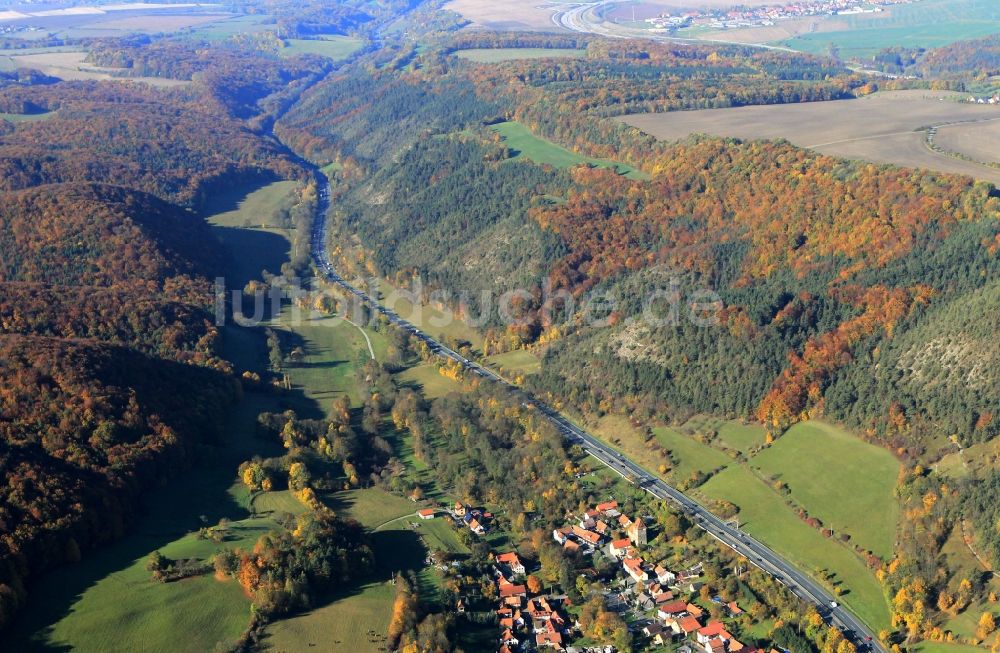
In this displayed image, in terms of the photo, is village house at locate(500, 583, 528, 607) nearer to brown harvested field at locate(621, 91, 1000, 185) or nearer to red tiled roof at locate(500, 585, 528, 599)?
red tiled roof at locate(500, 585, 528, 599)

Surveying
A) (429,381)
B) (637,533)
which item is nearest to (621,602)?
(637,533)

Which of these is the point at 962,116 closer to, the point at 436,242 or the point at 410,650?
the point at 436,242

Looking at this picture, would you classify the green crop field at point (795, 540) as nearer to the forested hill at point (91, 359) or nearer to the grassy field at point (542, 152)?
the forested hill at point (91, 359)

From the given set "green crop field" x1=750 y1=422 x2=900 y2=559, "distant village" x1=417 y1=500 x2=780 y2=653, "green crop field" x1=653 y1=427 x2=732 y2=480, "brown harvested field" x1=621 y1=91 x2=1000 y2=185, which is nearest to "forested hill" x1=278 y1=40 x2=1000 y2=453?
"green crop field" x1=750 y1=422 x2=900 y2=559

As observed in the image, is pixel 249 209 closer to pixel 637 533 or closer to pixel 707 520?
pixel 637 533

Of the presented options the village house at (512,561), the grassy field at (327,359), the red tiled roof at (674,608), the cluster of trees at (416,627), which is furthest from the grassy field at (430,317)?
the red tiled roof at (674,608)

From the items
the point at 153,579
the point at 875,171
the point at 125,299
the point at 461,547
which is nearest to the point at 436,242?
the point at 125,299
